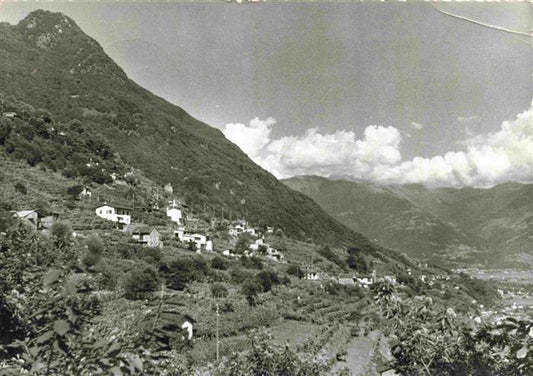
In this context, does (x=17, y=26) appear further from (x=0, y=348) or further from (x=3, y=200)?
(x=0, y=348)

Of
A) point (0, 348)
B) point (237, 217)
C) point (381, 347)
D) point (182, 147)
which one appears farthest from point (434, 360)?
point (182, 147)

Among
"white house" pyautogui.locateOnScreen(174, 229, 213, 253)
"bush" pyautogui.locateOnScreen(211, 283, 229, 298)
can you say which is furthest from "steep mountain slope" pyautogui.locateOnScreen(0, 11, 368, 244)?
"bush" pyautogui.locateOnScreen(211, 283, 229, 298)

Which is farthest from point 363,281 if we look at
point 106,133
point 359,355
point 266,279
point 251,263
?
point 106,133

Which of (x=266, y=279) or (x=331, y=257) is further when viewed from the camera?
(x=331, y=257)

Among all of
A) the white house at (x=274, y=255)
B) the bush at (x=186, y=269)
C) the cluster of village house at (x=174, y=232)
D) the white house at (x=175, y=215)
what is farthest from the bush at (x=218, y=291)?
the white house at (x=175, y=215)

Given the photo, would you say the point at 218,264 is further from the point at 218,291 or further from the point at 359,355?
the point at 359,355
